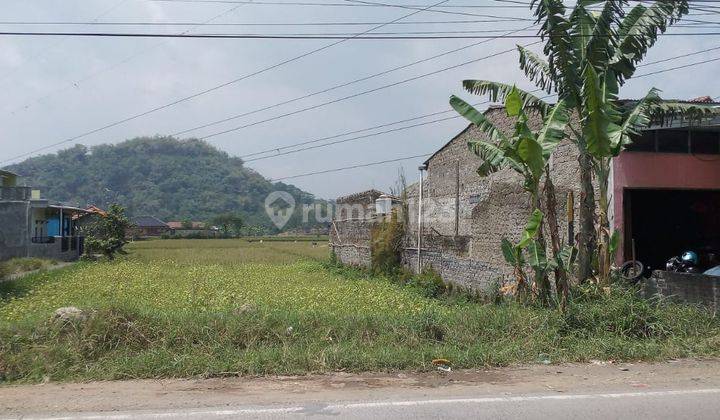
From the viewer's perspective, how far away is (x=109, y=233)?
35.9 metres

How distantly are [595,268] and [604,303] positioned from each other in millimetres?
1299

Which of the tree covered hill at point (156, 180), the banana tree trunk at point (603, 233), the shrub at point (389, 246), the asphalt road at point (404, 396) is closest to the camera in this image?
the asphalt road at point (404, 396)

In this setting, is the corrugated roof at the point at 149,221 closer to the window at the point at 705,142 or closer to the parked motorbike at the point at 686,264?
the window at the point at 705,142

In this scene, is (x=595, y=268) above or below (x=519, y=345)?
above

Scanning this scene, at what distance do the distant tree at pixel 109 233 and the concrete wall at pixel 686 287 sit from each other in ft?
101

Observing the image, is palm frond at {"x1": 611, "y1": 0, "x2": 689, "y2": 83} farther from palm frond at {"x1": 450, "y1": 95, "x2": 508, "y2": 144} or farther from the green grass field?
the green grass field

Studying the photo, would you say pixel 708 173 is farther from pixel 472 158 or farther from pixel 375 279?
pixel 375 279

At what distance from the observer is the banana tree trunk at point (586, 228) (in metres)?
11.5

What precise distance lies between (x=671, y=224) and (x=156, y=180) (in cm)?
6506

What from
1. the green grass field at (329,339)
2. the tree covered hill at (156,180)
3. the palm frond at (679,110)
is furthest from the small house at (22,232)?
the tree covered hill at (156,180)

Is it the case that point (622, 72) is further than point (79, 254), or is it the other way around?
point (79, 254)

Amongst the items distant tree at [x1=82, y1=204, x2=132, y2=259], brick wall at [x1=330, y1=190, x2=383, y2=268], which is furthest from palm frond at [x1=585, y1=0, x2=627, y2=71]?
distant tree at [x1=82, y1=204, x2=132, y2=259]

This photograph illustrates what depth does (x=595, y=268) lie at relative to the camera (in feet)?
37.1

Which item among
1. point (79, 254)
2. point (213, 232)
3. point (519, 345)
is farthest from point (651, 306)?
point (213, 232)
